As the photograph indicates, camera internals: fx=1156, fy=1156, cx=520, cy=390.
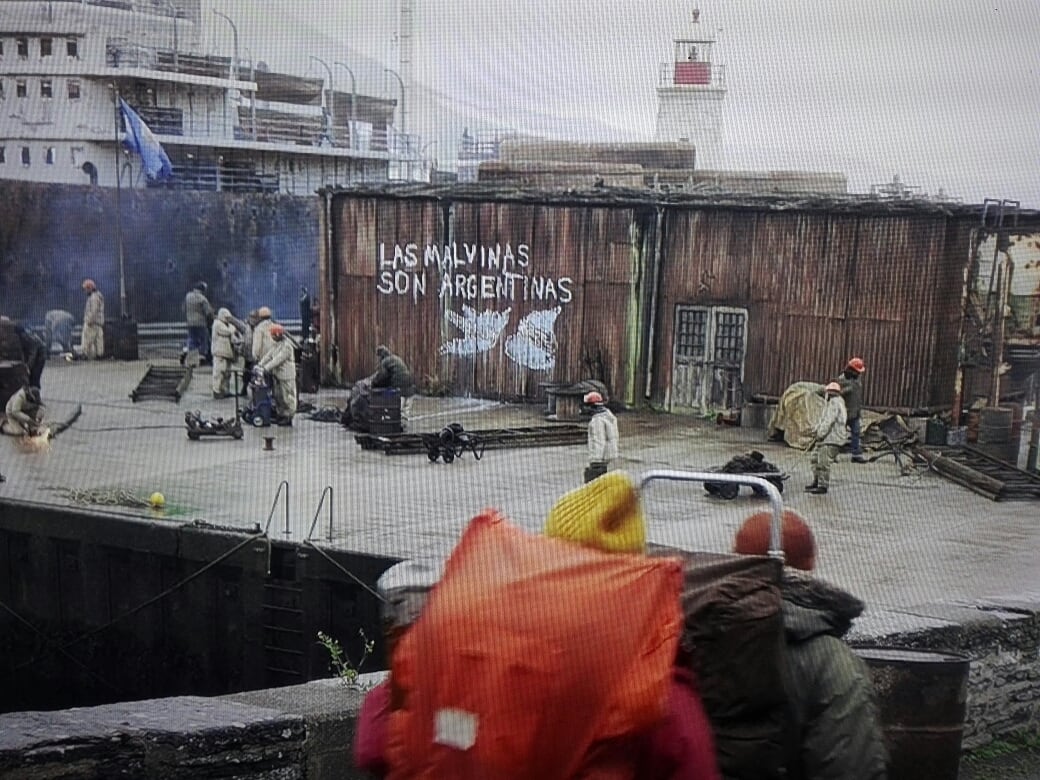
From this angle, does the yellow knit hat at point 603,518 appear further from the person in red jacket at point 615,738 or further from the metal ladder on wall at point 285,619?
the metal ladder on wall at point 285,619

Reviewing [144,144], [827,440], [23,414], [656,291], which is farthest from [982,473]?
[144,144]

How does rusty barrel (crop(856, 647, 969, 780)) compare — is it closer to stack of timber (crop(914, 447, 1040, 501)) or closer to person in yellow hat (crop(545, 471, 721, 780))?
person in yellow hat (crop(545, 471, 721, 780))

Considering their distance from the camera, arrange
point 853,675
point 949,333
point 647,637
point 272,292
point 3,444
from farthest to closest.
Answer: point 272,292 → point 949,333 → point 3,444 → point 853,675 → point 647,637

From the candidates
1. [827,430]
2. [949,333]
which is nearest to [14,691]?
[827,430]

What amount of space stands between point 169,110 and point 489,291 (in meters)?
4.82

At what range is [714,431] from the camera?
12.7 m

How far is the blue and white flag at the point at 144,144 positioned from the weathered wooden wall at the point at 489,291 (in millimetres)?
2494

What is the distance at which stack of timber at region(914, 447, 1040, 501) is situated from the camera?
999 centimetres

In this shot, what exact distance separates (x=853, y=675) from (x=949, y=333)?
11048mm

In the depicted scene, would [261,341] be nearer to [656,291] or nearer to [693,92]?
[656,291]

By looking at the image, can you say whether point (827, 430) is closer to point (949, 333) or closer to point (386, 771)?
point (949, 333)

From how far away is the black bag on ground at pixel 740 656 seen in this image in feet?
5.93

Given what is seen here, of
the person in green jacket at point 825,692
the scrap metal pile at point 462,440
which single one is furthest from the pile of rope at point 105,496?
the person in green jacket at point 825,692

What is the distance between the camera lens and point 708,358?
13.4 meters
